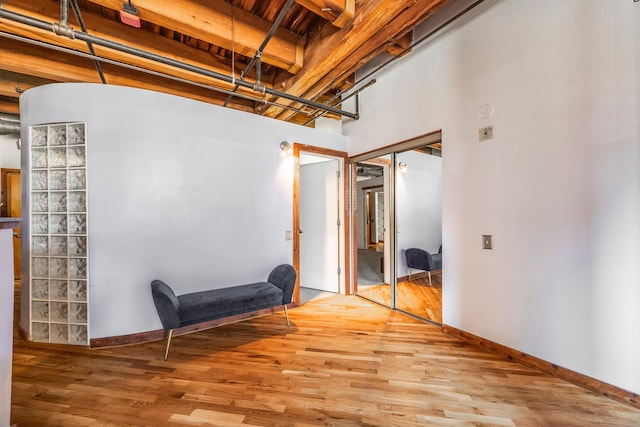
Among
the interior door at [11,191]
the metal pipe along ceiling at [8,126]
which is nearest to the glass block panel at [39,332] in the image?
the metal pipe along ceiling at [8,126]

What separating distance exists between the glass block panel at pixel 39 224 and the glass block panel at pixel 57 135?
769 mm

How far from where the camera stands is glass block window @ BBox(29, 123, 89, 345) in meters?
2.60

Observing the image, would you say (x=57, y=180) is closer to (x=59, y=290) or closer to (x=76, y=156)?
(x=76, y=156)

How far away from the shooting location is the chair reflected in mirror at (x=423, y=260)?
320 centimetres

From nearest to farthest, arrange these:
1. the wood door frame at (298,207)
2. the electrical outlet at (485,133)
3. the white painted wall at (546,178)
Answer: the white painted wall at (546,178) → the electrical outlet at (485,133) → the wood door frame at (298,207)

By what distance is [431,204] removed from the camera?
3320 millimetres

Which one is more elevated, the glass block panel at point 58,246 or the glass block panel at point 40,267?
the glass block panel at point 58,246

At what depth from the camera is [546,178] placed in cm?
213

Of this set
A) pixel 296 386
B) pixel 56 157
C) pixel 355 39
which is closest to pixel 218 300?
pixel 296 386

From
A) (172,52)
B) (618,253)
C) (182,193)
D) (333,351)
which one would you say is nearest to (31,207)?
(182,193)

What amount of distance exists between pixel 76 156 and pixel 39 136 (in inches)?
19.5

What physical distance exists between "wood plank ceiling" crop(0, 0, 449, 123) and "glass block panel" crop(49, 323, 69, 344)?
2.58m

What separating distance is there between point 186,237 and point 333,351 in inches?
79.7

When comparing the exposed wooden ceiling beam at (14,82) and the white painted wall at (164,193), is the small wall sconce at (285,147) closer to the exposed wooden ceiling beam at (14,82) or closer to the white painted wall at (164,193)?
the white painted wall at (164,193)
